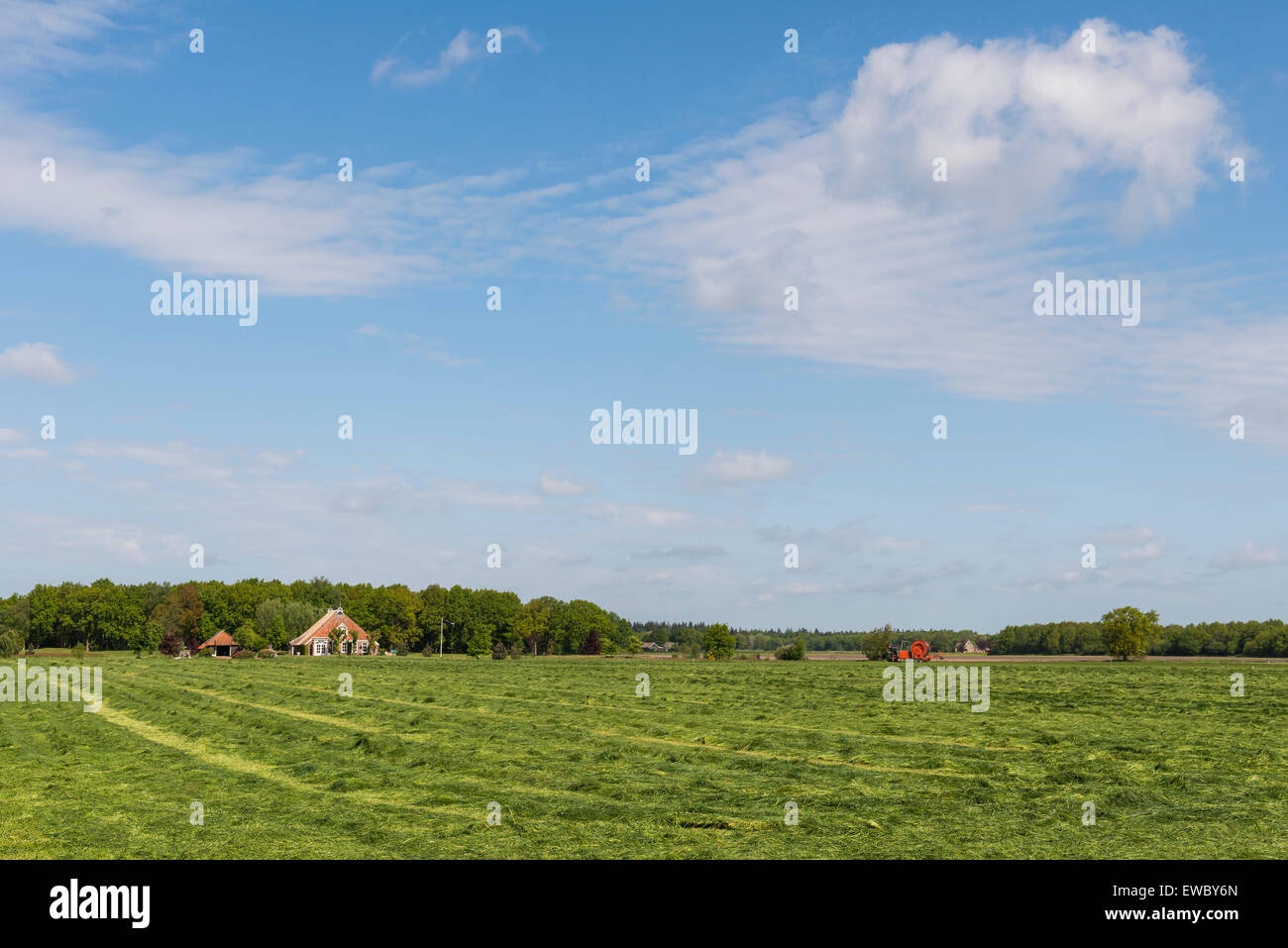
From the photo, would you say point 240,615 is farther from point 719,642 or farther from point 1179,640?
point 1179,640

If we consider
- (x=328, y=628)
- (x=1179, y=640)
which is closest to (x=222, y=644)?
(x=328, y=628)

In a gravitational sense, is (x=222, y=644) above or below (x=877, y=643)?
below

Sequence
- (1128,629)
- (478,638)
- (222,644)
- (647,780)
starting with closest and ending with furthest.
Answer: (647,780) → (1128,629) → (222,644) → (478,638)

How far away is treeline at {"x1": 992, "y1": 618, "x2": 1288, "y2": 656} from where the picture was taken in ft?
399

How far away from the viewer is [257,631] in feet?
466

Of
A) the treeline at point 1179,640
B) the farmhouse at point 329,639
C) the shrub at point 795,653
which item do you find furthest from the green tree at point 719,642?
the farmhouse at point 329,639

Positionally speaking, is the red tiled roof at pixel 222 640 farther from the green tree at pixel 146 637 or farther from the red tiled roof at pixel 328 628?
the red tiled roof at pixel 328 628

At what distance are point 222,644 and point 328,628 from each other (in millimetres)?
18319

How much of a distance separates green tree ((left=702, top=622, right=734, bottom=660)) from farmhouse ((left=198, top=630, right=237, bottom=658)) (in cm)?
7372

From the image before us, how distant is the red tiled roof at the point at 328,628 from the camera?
138 m

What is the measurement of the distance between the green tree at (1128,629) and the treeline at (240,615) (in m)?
87.9

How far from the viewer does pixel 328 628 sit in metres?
142
